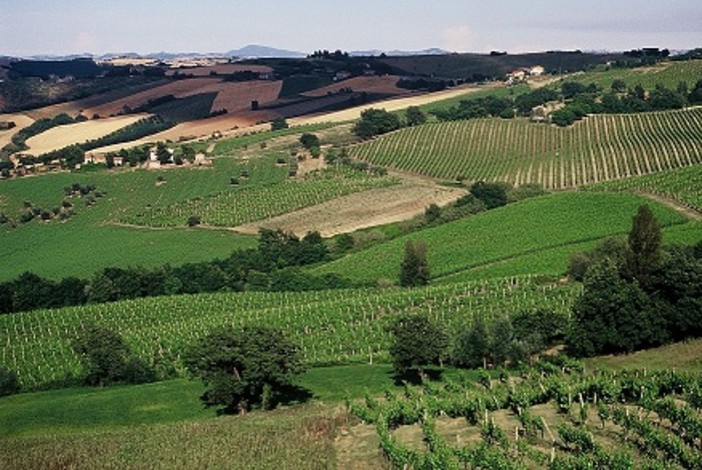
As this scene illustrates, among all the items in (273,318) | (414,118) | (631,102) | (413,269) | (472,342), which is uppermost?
(631,102)

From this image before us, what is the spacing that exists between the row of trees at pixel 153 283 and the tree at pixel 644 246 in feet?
117

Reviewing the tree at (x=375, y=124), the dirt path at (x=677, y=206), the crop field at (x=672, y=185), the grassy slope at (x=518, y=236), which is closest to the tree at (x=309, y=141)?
the tree at (x=375, y=124)

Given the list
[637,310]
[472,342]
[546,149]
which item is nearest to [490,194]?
[546,149]

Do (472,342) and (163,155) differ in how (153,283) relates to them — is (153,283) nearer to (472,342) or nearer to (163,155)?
(472,342)

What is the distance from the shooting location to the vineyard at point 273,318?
64500 millimetres

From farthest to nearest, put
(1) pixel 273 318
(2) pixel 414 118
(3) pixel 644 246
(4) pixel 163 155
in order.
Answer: (2) pixel 414 118
(4) pixel 163 155
(1) pixel 273 318
(3) pixel 644 246

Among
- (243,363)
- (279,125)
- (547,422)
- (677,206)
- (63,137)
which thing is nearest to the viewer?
(547,422)

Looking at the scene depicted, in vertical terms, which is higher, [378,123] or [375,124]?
[378,123]

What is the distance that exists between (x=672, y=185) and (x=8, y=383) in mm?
86356

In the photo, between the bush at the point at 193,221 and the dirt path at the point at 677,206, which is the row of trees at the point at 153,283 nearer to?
the bush at the point at 193,221

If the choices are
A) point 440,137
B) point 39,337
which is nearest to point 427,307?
point 39,337

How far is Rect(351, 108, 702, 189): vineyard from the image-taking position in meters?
129

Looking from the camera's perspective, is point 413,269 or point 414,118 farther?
point 414,118

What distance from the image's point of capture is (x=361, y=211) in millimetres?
119688
